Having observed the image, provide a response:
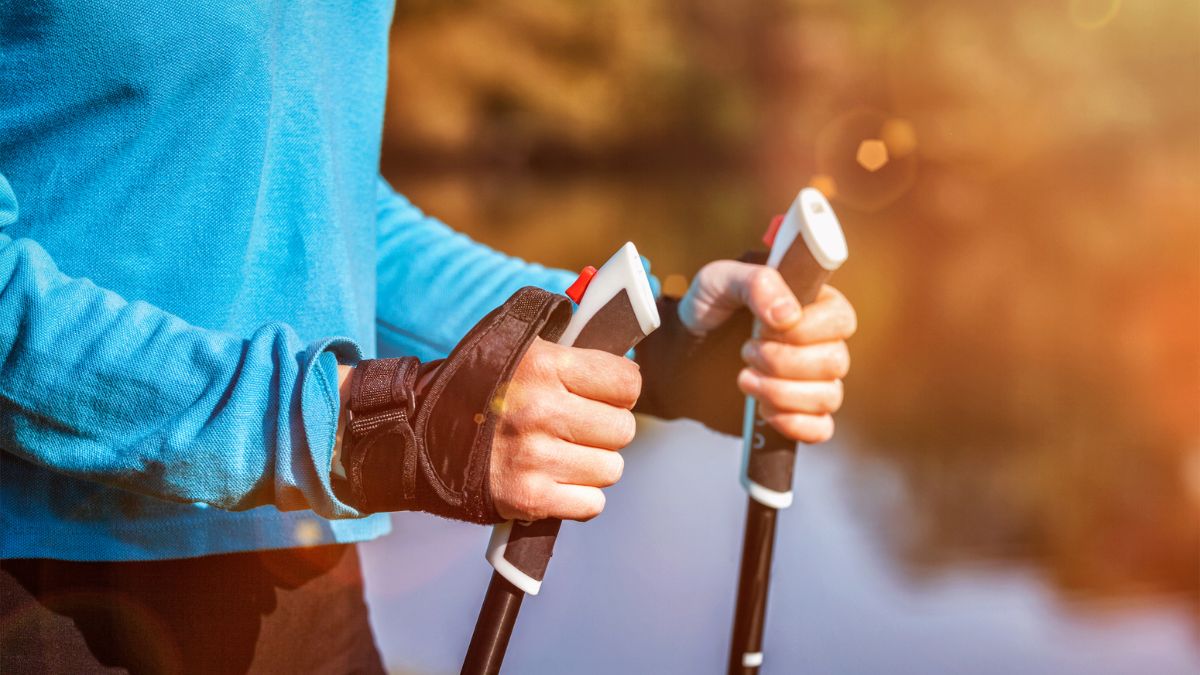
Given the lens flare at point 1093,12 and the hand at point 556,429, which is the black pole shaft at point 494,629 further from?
the lens flare at point 1093,12

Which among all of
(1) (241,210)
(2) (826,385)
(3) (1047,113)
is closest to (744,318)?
(2) (826,385)

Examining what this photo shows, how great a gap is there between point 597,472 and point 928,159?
14.5ft

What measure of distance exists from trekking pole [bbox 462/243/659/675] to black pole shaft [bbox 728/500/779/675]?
26 cm

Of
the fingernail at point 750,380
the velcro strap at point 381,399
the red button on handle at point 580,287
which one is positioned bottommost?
the velcro strap at point 381,399

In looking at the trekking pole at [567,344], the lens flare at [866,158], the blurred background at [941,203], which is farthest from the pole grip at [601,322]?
the lens flare at [866,158]

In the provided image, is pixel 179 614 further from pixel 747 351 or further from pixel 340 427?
pixel 747 351

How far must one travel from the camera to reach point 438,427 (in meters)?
0.45

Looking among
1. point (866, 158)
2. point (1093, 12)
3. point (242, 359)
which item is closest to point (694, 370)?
point (242, 359)

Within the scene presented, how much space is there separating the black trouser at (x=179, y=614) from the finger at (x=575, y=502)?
0.31m

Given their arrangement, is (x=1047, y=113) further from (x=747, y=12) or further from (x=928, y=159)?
(x=747, y=12)

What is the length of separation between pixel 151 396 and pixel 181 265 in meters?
0.14

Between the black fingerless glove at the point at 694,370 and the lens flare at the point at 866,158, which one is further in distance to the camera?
the lens flare at the point at 866,158

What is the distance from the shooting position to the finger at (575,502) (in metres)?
0.46

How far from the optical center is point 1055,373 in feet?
15.3
